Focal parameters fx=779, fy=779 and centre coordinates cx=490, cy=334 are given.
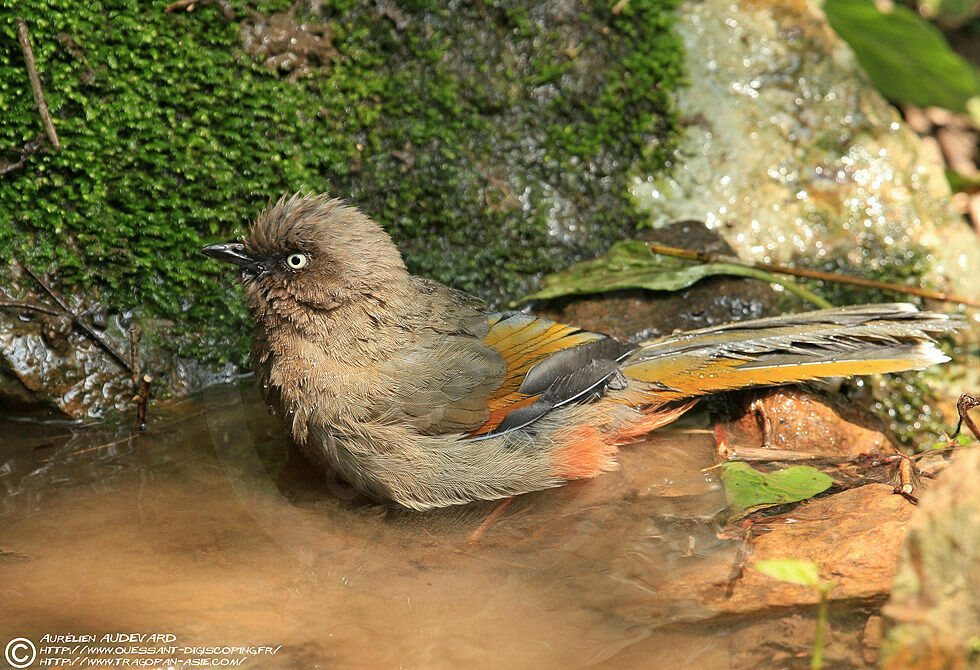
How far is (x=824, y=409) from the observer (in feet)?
13.9

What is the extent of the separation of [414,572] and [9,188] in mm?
Answer: 3292

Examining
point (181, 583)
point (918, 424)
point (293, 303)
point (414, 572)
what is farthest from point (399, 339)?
point (918, 424)

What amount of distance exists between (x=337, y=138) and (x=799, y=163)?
3.15 metres

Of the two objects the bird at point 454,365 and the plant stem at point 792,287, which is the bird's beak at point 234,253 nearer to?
the bird at point 454,365

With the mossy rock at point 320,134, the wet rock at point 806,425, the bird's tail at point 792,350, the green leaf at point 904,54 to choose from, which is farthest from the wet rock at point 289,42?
the wet rock at point 806,425

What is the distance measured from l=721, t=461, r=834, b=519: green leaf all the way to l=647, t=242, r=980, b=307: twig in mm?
1714

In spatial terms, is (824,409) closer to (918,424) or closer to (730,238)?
(918,424)

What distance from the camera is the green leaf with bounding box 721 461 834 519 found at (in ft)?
11.4

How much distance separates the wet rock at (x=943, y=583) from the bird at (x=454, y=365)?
2.05 meters

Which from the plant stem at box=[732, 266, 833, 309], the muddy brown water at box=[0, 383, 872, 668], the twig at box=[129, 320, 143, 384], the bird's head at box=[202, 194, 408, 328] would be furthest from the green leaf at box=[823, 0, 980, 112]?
the twig at box=[129, 320, 143, 384]

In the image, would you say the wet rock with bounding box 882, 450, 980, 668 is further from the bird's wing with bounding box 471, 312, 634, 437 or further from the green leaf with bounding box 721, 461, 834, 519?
the bird's wing with bounding box 471, 312, 634, 437

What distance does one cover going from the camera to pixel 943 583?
2.00m

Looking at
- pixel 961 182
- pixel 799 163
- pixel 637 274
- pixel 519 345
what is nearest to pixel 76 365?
pixel 519 345

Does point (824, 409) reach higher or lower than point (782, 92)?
lower
